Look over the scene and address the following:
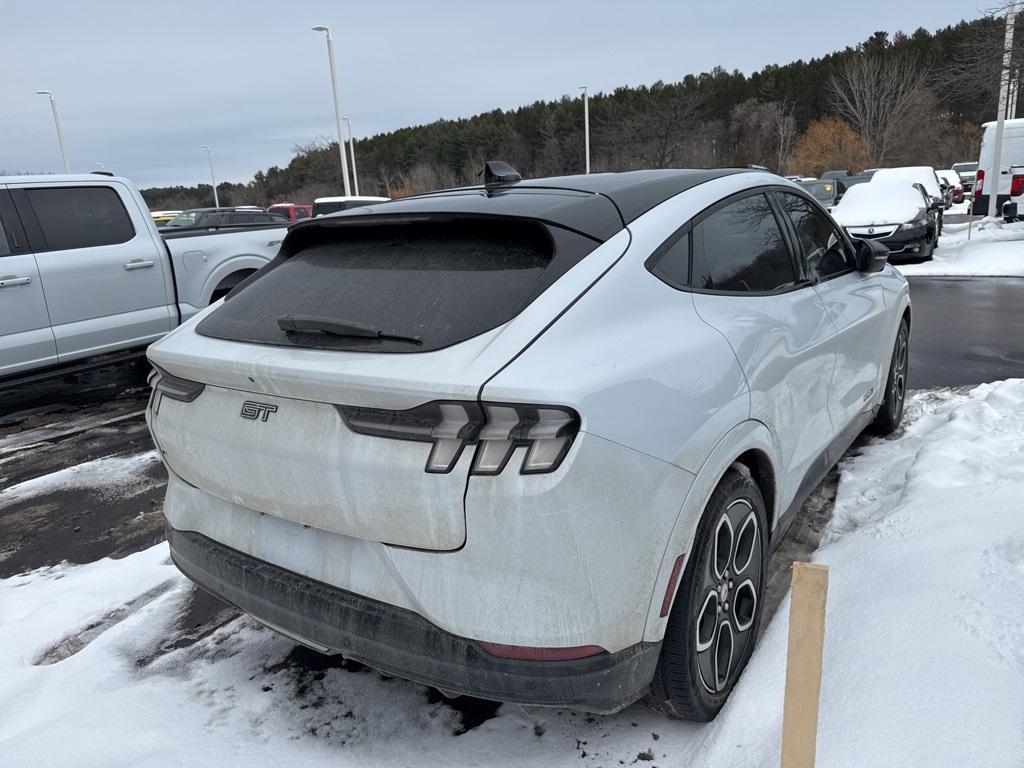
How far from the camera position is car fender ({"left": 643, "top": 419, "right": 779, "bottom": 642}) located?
202 cm

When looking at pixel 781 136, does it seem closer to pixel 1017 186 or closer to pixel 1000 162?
pixel 1000 162

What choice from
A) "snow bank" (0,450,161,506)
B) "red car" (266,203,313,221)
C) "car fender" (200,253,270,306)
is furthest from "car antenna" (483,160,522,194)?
"red car" (266,203,313,221)

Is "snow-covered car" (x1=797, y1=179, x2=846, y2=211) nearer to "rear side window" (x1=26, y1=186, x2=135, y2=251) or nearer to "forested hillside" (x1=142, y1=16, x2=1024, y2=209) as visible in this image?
"forested hillside" (x1=142, y1=16, x2=1024, y2=209)

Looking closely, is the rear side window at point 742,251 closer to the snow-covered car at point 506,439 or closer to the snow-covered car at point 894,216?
the snow-covered car at point 506,439

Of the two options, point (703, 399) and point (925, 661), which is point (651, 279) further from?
point (925, 661)

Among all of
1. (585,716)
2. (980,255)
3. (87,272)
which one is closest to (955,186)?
(980,255)

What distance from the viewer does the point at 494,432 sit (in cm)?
183

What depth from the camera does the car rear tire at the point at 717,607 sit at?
218cm

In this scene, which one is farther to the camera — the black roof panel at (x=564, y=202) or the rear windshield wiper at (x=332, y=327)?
the black roof panel at (x=564, y=202)

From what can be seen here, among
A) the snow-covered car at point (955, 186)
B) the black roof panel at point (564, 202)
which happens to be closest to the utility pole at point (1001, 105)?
the snow-covered car at point (955, 186)

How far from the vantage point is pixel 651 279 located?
2.31 meters

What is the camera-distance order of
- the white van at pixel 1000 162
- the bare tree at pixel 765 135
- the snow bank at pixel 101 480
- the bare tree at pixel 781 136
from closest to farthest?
the snow bank at pixel 101 480 → the white van at pixel 1000 162 → the bare tree at pixel 781 136 → the bare tree at pixel 765 135

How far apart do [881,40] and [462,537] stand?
8127 centimetres

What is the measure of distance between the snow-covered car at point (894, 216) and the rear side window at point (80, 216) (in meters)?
12.1
